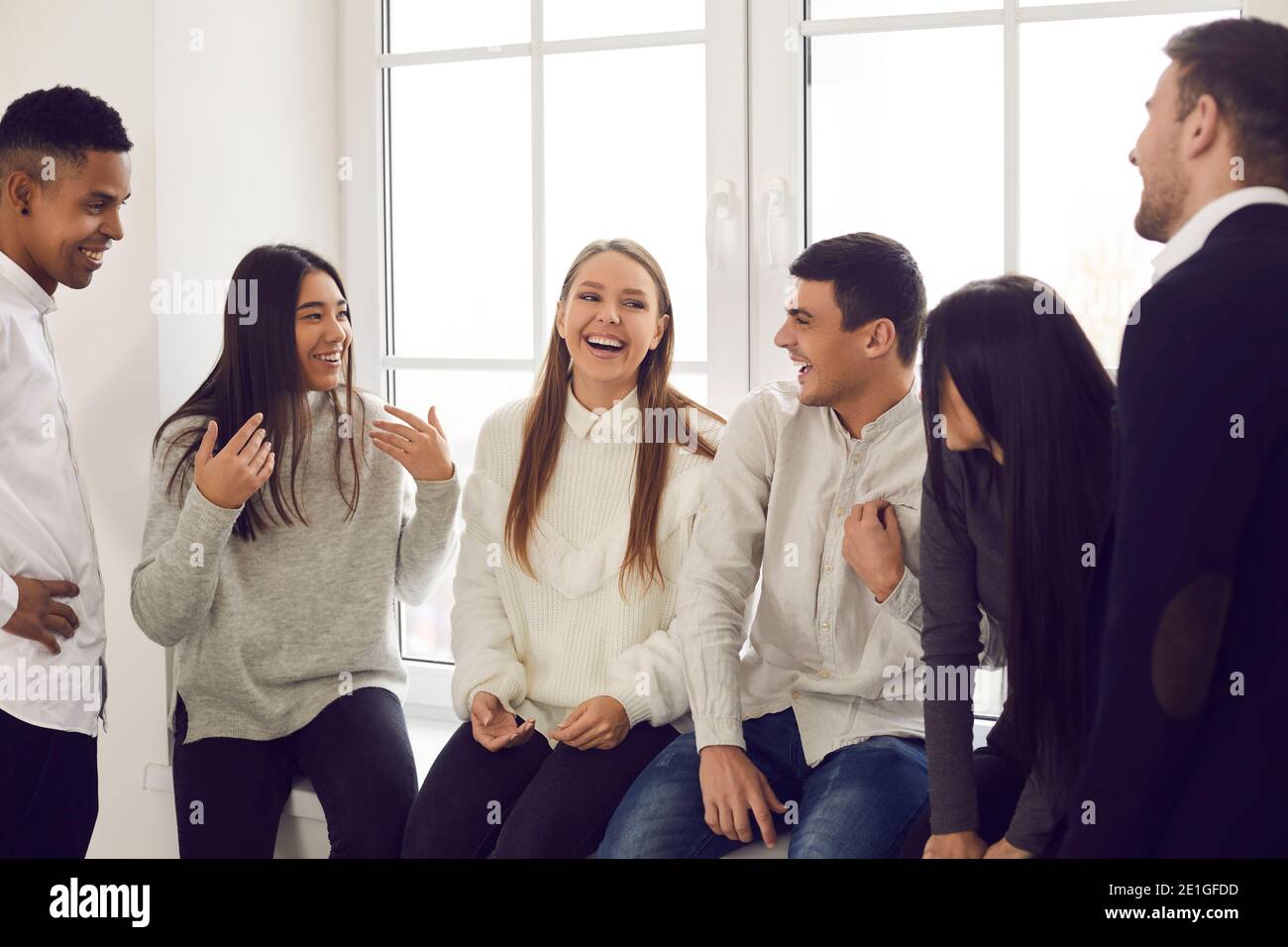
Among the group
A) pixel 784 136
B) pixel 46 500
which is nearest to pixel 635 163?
pixel 784 136

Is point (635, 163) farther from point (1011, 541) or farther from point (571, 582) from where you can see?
point (1011, 541)

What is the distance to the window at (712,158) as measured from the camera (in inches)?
74.1

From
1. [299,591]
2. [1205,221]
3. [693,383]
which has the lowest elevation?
[299,591]

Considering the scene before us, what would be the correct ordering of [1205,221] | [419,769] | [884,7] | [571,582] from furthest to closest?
[419,769] → [884,7] → [571,582] → [1205,221]

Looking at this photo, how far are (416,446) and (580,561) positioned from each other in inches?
12.4

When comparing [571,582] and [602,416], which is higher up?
[602,416]

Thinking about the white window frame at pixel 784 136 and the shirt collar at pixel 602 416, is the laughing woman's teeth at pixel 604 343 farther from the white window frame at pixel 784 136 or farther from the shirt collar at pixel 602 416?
the white window frame at pixel 784 136

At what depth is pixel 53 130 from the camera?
1.74 metres

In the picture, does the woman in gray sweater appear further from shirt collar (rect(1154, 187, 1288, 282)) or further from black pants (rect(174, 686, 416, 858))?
shirt collar (rect(1154, 187, 1288, 282))

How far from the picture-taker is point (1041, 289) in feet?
4.76

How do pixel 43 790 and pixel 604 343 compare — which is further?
pixel 604 343

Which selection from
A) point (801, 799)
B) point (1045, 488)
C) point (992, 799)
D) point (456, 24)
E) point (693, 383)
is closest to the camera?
point (1045, 488)

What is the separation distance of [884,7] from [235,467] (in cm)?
128
